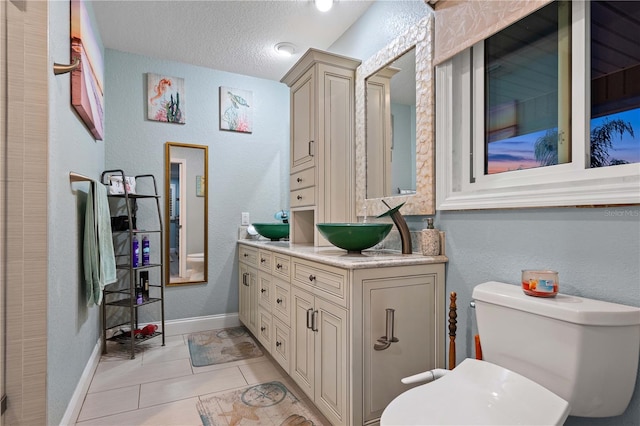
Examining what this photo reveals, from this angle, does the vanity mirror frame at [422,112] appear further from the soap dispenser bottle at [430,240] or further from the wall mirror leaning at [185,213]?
the wall mirror leaning at [185,213]

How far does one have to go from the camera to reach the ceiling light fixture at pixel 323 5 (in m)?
2.19

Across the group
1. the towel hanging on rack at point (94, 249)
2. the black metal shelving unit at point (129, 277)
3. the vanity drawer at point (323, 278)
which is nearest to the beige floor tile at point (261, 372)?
the vanity drawer at point (323, 278)

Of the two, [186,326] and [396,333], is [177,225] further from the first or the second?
[396,333]

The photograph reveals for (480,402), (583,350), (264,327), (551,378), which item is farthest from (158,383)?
(583,350)

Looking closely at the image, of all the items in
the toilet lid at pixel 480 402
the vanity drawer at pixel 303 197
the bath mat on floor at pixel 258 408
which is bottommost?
the bath mat on floor at pixel 258 408

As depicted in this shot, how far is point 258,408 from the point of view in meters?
1.84

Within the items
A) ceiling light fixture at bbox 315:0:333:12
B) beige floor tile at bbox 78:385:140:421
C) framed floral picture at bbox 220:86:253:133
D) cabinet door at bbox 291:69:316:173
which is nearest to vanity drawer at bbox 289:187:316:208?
cabinet door at bbox 291:69:316:173

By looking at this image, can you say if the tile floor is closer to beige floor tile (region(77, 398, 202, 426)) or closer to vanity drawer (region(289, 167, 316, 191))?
beige floor tile (region(77, 398, 202, 426))

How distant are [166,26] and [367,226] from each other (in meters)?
2.24

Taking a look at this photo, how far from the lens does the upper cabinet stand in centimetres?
233

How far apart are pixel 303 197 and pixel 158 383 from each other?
1591 mm

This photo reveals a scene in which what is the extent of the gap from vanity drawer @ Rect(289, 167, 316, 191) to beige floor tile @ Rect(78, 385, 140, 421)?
68.3 inches

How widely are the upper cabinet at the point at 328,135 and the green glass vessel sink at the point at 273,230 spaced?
60 cm

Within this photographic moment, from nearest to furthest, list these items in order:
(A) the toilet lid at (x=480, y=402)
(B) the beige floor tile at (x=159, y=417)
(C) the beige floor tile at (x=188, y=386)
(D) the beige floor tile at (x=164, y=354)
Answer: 1. (A) the toilet lid at (x=480, y=402)
2. (B) the beige floor tile at (x=159, y=417)
3. (C) the beige floor tile at (x=188, y=386)
4. (D) the beige floor tile at (x=164, y=354)
